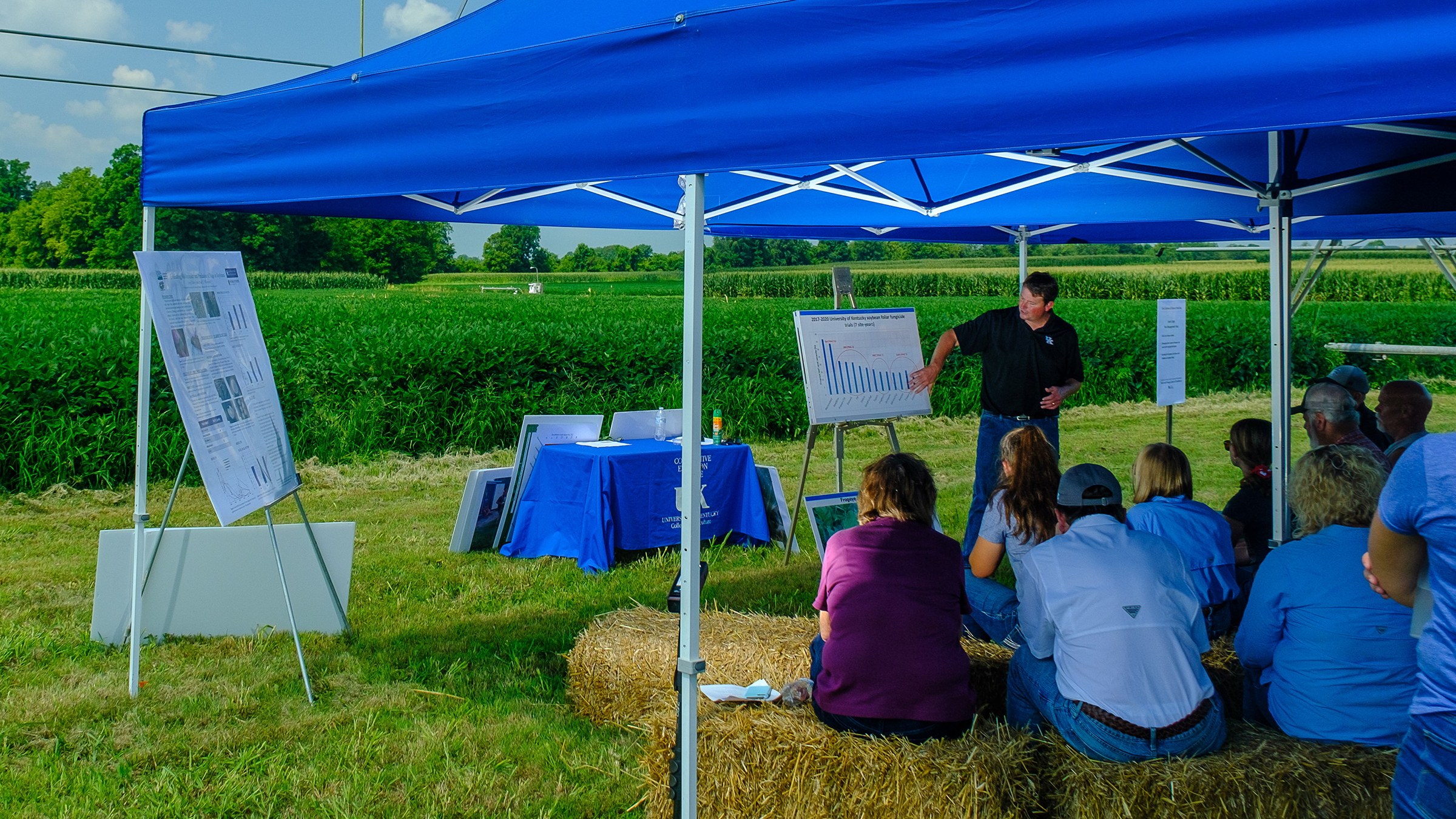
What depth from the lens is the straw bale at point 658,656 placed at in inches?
140

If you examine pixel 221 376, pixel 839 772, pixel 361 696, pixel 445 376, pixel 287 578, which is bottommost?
pixel 361 696

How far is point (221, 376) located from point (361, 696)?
4.53 feet

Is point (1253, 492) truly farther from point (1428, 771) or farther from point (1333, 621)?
point (1428, 771)

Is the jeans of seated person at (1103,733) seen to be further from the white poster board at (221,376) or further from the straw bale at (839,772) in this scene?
the white poster board at (221,376)

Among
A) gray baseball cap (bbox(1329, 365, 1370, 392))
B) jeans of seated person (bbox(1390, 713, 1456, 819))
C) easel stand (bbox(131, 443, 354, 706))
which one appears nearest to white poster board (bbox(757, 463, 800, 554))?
easel stand (bbox(131, 443, 354, 706))

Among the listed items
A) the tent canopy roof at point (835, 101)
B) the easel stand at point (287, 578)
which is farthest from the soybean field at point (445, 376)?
the tent canopy roof at point (835, 101)

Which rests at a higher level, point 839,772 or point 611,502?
point 611,502

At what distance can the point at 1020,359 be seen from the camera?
5.61 m

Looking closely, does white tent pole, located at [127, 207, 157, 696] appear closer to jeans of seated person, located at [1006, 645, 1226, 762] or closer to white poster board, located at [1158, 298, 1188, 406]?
jeans of seated person, located at [1006, 645, 1226, 762]

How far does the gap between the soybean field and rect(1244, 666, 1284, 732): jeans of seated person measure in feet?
25.7

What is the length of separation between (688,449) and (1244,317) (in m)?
18.0

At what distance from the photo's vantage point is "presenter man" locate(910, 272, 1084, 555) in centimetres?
559

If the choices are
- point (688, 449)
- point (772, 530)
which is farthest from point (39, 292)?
point (688, 449)

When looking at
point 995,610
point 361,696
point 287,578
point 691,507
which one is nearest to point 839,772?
point 691,507
